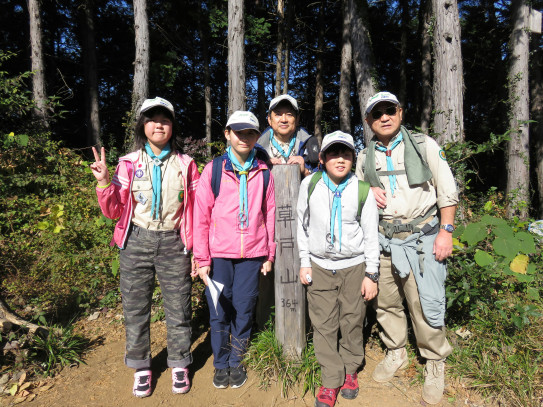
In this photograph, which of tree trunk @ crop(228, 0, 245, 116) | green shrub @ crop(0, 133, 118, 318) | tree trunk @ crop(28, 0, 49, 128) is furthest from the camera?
tree trunk @ crop(28, 0, 49, 128)

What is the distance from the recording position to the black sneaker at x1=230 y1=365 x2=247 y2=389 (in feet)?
9.77

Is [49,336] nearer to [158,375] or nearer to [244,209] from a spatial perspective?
[158,375]

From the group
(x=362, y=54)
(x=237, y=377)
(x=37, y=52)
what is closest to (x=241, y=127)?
(x=237, y=377)

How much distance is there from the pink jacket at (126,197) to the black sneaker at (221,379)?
3.81 ft

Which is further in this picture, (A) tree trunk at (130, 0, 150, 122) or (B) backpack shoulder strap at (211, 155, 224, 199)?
(A) tree trunk at (130, 0, 150, 122)

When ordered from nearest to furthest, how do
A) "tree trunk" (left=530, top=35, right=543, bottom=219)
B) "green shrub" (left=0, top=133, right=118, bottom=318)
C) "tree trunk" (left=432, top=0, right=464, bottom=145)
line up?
1. "green shrub" (left=0, top=133, right=118, bottom=318)
2. "tree trunk" (left=432, top=0, right=464, bottom=145)
3. "tree trunk" (left=530, top=35, right=543, bottom=219)

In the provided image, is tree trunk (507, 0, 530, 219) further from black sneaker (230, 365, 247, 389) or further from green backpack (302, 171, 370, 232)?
black sneaker (230, 365, 247, 389)

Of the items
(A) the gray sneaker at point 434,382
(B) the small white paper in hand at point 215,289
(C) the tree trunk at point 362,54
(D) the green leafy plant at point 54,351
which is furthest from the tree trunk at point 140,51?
(A) the gray sneaker at point 434,382

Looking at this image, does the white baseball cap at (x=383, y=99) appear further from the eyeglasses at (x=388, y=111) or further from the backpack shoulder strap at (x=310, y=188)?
the backpack shoulder strap at (x=310, y=188)

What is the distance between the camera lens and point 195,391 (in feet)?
9.80

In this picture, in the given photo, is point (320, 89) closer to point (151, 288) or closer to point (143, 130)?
point (143, 130)

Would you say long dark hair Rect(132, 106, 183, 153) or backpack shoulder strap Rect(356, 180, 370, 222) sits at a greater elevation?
long dark hair Rect(132, 106, 183, 153)

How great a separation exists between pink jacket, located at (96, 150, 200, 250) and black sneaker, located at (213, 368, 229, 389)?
3.81 ft

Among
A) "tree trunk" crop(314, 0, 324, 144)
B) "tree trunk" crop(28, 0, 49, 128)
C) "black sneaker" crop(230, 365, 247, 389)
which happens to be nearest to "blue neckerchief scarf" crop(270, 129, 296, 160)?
"black sneaker" crop(230, 365, 247, 389)
